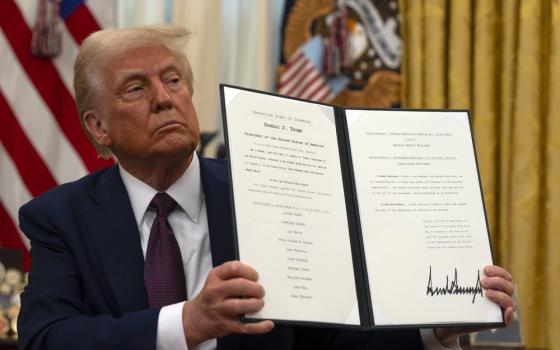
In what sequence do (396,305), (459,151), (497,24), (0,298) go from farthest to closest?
(497,24)
(0,298)
(459,151)
(396,305)

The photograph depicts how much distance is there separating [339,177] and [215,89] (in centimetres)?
216

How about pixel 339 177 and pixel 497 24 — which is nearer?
pixel 339 177

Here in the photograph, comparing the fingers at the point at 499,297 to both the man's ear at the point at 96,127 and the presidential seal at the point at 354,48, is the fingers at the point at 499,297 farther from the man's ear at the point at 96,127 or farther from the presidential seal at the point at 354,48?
the presidential seal at the point at 354,48

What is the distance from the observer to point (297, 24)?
426cm

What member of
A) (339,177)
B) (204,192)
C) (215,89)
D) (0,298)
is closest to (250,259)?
(339,177)

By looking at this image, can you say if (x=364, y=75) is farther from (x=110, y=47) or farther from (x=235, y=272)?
(x=235, y=272)

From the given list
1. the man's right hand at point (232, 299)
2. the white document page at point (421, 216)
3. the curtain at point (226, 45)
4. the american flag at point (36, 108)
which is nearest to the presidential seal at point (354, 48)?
the curtain at point (226, 45)

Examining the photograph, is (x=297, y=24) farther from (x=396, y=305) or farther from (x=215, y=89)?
(x=396, y=305)

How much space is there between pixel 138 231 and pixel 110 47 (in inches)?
18.2

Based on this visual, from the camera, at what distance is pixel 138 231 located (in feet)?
7.48

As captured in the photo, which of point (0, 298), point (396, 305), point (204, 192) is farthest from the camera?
point (0, 298)

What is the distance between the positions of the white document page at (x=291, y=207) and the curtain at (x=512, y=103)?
2107mm

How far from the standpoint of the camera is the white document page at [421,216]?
2.03m
